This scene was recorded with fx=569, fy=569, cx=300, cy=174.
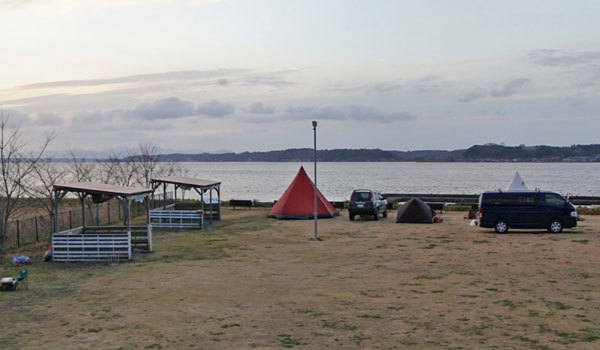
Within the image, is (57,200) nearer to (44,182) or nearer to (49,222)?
(44,182)

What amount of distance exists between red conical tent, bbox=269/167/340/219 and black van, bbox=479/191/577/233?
1167cm

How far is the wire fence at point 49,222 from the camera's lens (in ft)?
85.8

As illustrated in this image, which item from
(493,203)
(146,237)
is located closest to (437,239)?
(493,203)

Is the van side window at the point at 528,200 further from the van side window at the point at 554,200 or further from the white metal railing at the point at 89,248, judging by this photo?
the white metal railing at the point at 89,248

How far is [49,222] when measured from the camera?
32.1 meters

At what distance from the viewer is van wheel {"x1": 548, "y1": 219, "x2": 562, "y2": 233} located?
91.5 ft

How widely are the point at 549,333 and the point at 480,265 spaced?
26.7ft

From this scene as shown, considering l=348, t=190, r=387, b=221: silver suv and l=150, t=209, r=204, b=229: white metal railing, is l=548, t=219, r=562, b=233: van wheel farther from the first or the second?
l=150, t=209, r=204, b=229: white metal railing

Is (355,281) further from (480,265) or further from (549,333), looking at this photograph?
(549,333)

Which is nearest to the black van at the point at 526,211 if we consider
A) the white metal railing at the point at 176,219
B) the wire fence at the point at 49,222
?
the white metal railing at the point at 176,219

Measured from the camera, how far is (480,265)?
1895 cm

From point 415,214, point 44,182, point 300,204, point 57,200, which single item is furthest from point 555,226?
point 44,182

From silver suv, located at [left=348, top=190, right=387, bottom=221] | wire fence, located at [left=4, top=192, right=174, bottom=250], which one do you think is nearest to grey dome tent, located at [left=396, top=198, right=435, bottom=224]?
silver suv, located at [left=348, top=190, right=387, bottom=221]

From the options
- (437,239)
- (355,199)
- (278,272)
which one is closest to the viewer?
(278,272)
